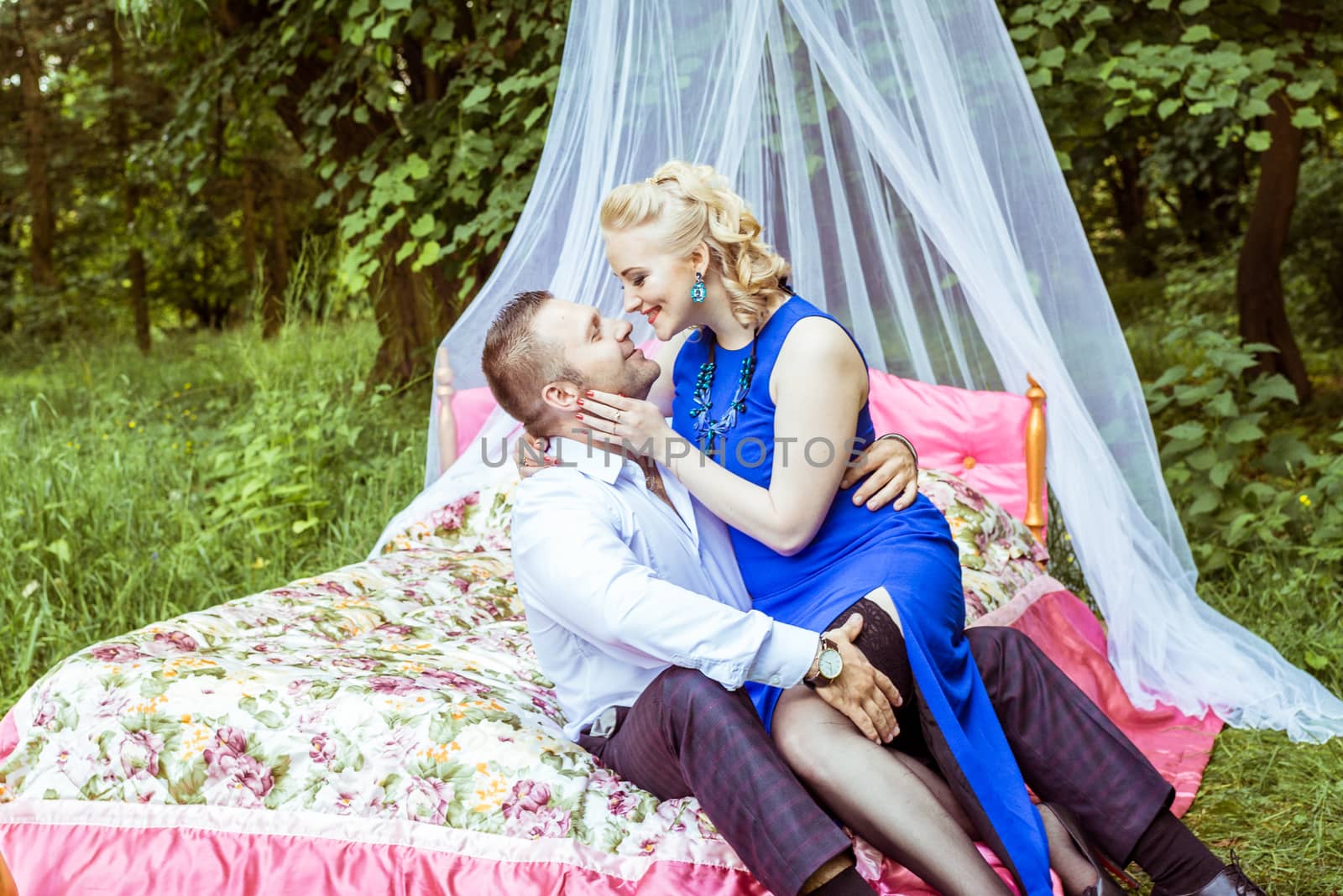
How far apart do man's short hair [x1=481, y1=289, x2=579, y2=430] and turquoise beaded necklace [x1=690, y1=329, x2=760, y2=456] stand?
320 mm

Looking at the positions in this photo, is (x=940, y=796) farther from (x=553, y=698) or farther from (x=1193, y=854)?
(x=553, y=698)

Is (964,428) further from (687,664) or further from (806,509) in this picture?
(687,664)

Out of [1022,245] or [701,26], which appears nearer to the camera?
[1022,245]

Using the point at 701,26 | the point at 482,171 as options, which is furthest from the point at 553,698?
the point at 482,171

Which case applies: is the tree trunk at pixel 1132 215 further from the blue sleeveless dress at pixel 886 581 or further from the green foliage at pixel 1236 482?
the blue sleeveless dress at pixel 886 581

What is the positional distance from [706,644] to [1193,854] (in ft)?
2.85

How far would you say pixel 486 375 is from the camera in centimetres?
200

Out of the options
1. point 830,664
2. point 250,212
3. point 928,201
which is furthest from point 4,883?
point 250,212

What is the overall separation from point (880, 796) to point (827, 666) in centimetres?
19

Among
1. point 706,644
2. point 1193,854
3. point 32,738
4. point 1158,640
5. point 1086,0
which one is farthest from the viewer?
point 1086,0

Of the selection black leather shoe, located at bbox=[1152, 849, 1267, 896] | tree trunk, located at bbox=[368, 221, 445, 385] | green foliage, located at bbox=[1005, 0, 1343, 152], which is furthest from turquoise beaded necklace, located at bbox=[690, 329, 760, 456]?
tree trunk, located at bbox=[368, 221, 445, 385]

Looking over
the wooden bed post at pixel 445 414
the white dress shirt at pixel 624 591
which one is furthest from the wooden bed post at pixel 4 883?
the wooden bed post at pixel 445 414

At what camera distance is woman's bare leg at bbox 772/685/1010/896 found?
1.56 meters

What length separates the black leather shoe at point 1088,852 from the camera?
5.65 ft
